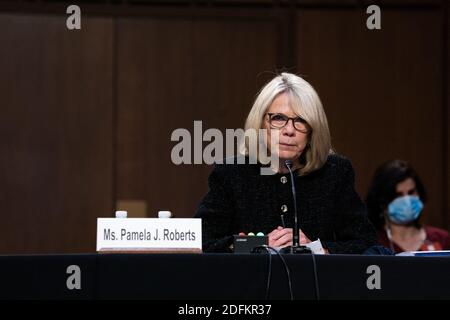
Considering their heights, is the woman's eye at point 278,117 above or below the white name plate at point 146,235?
above

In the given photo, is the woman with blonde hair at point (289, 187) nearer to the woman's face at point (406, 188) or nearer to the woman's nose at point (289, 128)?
the woman's nose at point (289, 128)

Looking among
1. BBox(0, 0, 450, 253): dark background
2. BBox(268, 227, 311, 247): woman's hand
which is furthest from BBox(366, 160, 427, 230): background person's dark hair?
BBox(268, 227, 311, 247): woman's hand

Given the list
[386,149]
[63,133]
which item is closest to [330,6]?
[386,149]

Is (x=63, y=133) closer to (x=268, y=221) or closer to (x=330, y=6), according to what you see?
(x=330, y=6)

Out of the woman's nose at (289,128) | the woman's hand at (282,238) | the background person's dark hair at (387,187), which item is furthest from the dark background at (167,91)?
the woman's hand at (282,238)

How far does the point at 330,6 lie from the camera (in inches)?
236

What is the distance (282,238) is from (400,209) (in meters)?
1.83

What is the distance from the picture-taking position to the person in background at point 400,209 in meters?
4.92

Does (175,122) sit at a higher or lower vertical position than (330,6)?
lower

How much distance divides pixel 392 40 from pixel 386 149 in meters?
0.69

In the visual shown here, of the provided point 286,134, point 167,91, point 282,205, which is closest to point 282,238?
point 282,205

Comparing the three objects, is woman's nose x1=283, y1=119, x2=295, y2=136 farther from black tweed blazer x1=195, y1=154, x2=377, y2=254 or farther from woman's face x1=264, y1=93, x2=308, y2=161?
black tweed blazer x1=195, y1=154, x2=377, y2=254
